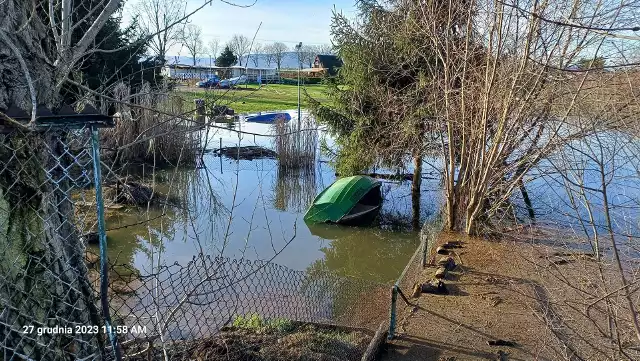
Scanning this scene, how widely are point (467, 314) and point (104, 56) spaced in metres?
15.2

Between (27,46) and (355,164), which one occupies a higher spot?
(27,46)

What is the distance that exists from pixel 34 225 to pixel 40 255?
4.9 inches

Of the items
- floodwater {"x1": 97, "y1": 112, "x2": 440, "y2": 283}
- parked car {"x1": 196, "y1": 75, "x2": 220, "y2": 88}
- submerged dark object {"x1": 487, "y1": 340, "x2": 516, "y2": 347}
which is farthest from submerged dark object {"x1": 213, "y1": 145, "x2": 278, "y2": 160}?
parked car {"x1": 196, "y1": 75, "x2": 220, "y2": 88}

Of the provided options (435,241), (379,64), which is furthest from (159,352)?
(379,64)

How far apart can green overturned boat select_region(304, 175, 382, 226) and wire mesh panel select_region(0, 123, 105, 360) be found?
9.72m

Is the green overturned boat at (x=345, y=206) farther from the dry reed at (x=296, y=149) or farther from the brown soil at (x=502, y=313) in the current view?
the dry reed at (x=296, y=149)

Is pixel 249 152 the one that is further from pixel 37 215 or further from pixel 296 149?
pixel 37 215

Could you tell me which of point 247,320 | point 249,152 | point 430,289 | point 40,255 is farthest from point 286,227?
point 40,255

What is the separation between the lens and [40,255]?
1.99 metres

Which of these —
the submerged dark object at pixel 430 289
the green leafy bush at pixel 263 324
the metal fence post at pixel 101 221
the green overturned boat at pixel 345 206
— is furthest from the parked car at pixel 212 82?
the green overturned boat at pixel 345 206

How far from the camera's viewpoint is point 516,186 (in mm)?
9305

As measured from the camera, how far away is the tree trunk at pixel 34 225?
1.92 metres

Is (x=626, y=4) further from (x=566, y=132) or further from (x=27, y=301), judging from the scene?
(x=27, y=301)

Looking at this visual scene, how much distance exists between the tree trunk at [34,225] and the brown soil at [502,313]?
309 centimetres
